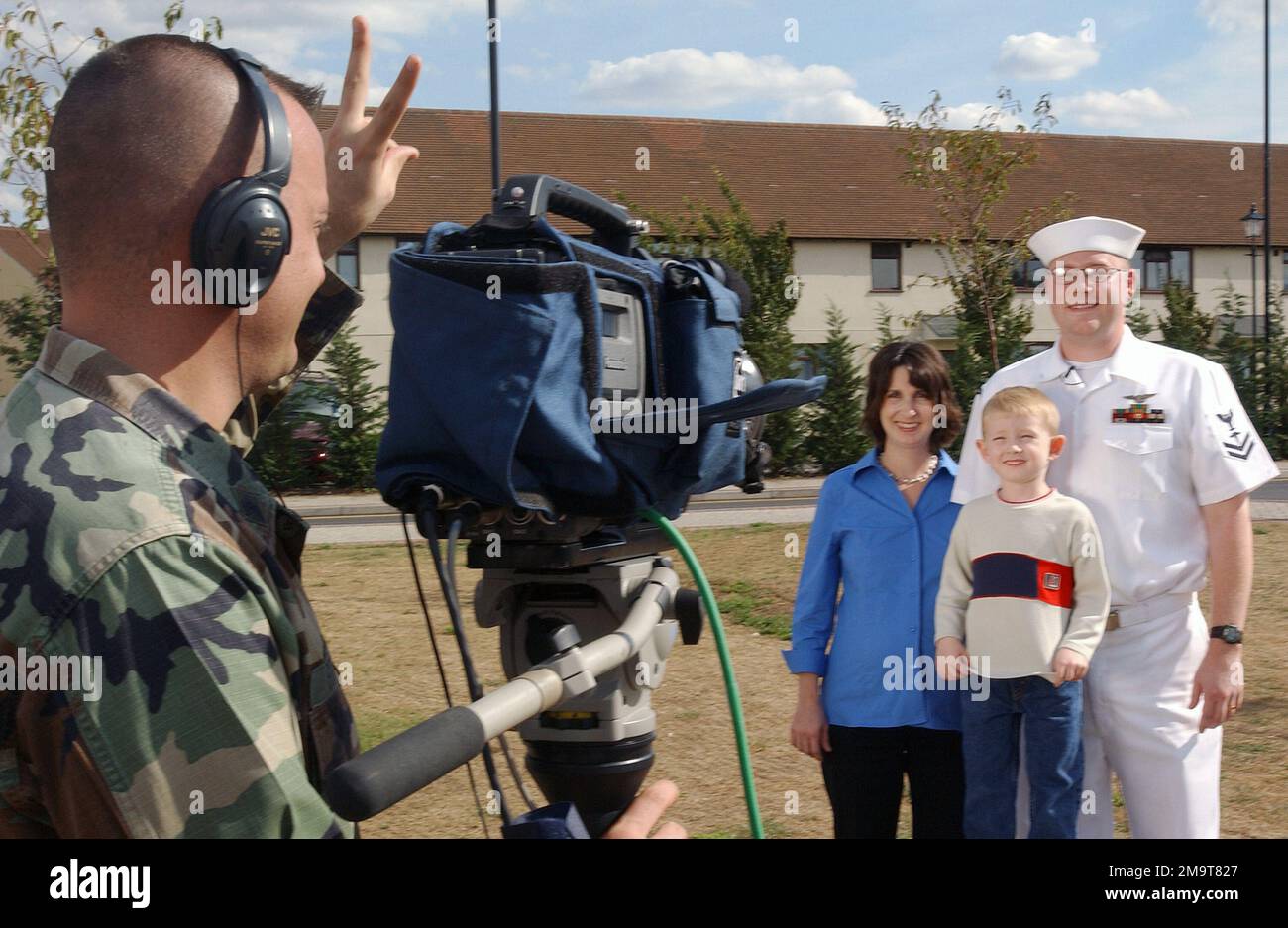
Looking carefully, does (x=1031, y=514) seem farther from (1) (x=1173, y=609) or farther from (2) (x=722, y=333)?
(2) (x=722, y=333)

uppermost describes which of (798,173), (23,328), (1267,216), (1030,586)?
(798,173)

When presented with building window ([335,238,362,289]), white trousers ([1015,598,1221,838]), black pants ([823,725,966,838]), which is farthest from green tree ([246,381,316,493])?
white trousers ([1015,598,1221,838])

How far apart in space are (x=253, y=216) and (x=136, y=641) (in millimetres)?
484

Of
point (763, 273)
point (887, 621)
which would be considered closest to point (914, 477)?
point (887, 621)

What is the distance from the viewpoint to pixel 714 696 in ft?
20.0

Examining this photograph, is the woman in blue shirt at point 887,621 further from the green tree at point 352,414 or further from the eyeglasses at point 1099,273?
the green tree at point 352,414

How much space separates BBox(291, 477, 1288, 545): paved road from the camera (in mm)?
12766

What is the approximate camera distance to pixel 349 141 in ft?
6.54

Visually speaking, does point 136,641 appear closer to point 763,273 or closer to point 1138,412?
point 1138,412

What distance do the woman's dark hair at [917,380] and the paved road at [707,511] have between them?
775 centimetres

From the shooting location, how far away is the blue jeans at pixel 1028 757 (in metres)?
2.65

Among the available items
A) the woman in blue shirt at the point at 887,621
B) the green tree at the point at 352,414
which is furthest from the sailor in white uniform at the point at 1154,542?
the green tree at the point at 352,414

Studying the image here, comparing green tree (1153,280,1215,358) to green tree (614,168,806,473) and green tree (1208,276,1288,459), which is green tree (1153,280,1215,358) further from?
green tree (614,168,806,473)
